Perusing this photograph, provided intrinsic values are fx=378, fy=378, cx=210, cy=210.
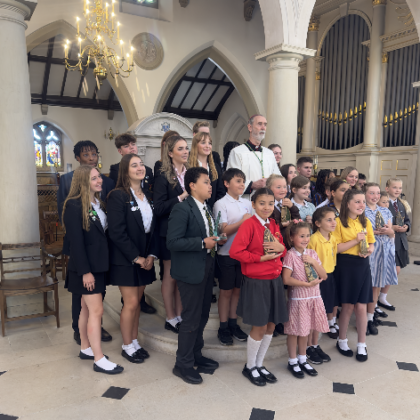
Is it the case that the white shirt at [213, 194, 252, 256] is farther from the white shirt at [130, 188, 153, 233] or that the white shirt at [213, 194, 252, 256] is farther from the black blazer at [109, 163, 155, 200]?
the black blazer at [109, 163, 155, 200]

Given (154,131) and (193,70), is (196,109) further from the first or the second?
(154,131)

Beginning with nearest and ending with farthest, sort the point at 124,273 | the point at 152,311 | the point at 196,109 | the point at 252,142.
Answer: the point at 124,273 < the point at 252,142 < the point at 152,311 < the point at 196,109

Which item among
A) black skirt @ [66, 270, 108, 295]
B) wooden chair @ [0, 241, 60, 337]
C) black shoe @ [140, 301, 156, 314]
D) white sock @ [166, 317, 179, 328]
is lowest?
black shoe @ [140, 301, 156, 314]

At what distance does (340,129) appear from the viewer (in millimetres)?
8586

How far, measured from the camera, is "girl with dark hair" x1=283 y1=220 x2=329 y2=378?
257cm

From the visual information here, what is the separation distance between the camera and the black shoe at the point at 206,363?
8.95 feet


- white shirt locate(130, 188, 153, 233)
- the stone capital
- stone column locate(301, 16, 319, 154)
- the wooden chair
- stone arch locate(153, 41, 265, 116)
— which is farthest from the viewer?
stone column locate(301, 16, 319, 154)

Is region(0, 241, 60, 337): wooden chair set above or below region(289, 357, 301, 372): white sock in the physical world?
above

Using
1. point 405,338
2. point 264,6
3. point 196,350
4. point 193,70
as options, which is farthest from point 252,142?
point 193,70

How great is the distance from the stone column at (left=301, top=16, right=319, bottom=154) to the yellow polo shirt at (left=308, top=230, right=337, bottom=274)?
262 inches

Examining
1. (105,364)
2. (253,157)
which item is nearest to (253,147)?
(253,157)

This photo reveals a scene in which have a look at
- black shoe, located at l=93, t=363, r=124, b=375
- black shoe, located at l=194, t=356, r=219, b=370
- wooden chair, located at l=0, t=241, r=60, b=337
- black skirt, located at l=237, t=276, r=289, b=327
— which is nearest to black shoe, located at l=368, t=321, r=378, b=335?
black skirt, located at l=237, t=276, r=289, b=327

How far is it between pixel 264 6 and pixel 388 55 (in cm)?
398

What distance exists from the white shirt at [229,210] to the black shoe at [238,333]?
2.20ft
